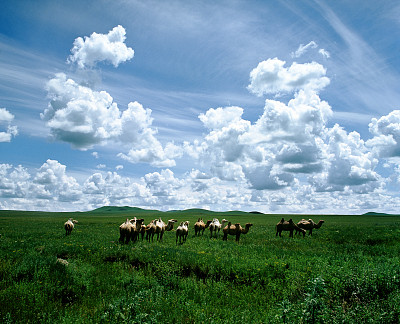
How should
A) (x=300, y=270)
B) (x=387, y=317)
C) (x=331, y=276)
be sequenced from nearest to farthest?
(x=387, y=317) < (x=331, y=276) < (x=300, y=270)

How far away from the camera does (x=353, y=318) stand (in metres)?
6.57

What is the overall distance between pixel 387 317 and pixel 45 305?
30.0 feet

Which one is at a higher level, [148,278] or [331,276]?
[331,276]

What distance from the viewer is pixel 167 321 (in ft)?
21.5

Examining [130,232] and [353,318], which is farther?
[130,232]

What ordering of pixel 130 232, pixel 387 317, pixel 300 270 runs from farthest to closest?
pixel 130 232
pixel 300 270
pixel 387 317

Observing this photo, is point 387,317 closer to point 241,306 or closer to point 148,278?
point 241,306

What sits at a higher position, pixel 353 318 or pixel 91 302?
pixel 353 318

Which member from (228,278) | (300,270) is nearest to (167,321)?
(228,278)

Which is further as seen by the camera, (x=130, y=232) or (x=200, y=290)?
(x=130, y=232)

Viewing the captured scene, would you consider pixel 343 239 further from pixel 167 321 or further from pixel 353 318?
pixel 167 321

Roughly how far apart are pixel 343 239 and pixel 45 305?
22573mm

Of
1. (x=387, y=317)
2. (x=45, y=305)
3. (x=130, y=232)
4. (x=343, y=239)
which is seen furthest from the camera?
(x=343, y=239)

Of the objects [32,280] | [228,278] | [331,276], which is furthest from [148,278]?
[331,276]
